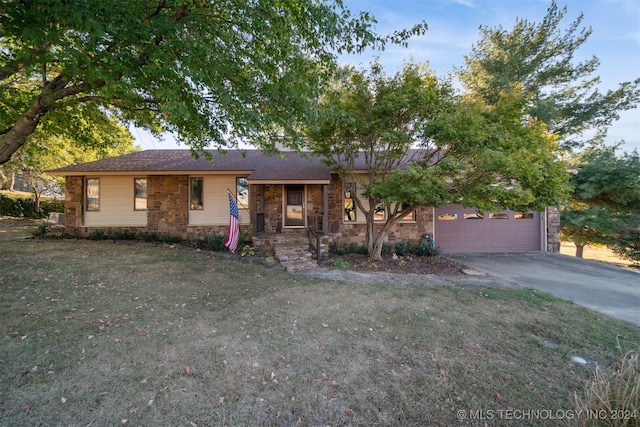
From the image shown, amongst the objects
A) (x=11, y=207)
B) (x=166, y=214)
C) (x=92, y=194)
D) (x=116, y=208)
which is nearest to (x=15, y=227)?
(x=11, y=207)

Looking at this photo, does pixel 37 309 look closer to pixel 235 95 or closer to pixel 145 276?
pixel 145 276

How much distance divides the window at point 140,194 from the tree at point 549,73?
610 inches

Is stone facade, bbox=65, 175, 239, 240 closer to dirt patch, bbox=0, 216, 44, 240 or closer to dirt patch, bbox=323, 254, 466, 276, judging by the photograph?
dirt patch, bbox=0, 216, 44, 240

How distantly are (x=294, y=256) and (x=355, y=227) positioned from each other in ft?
11.5

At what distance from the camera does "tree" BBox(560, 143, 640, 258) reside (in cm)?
1062

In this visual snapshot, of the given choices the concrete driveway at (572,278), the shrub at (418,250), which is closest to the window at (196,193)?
the shrub at (418,250)

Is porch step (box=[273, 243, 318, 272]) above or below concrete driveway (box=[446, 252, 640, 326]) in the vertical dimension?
above

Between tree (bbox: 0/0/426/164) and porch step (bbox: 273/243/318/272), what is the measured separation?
3.40m

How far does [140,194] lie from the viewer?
11.3m

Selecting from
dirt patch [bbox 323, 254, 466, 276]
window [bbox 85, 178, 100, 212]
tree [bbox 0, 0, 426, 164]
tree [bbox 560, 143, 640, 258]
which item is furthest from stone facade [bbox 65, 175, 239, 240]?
tree [bbox 560, 143, 640, 258]

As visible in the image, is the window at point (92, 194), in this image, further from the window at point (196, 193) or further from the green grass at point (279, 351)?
the green grass at point (279, 351)

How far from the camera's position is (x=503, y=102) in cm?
713

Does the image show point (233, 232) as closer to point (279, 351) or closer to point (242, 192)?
point (242, 192)

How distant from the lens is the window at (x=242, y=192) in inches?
449
